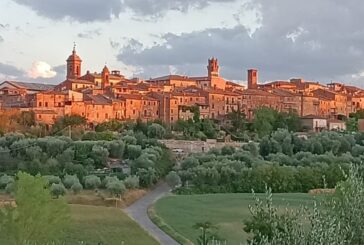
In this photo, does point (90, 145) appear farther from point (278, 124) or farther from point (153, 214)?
point (278, 124)

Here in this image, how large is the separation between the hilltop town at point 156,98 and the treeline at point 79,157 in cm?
2138

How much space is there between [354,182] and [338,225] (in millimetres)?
1675

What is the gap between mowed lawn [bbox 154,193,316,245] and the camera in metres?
28.0

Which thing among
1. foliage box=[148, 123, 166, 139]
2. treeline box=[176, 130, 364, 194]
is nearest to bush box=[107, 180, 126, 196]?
treeline box=[176, 130, 364, 194]

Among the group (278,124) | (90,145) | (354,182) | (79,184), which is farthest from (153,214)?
(278,124)

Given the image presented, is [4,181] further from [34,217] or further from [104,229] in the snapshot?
[34,217]

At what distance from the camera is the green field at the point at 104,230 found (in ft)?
84.6

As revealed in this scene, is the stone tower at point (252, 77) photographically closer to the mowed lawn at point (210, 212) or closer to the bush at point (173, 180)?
the bush at point (173, 180)

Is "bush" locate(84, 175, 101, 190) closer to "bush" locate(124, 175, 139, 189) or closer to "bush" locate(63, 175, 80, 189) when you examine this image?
"bush" locate(63, 175, 80, 189)

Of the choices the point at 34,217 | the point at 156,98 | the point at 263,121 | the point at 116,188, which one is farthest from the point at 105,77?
the point at 34,217

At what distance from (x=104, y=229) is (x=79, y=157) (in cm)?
2458

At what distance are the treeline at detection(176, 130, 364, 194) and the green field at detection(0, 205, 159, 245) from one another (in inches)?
560

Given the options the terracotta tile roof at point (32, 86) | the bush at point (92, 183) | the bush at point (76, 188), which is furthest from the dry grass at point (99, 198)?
the terracotta tile roof at point (32, 86)

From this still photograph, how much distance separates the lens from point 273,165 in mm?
47438
